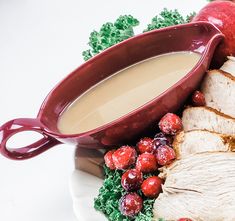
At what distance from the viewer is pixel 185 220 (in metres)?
1.39

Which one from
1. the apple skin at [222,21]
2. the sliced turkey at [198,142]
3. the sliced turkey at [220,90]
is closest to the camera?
the sliced turkey at [198,142]

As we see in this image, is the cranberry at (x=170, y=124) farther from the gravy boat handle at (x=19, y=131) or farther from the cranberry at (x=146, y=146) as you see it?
the gravy boat handle at (x=19, y=131)

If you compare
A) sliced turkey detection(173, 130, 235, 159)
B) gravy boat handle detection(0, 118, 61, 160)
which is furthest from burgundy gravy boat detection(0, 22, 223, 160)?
sliced turkey detection(173, 130, 235, 159)

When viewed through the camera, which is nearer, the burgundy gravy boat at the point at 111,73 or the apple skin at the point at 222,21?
the burgundy gravy boat at the point at 111,73

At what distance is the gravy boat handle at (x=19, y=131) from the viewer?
1.50 metres

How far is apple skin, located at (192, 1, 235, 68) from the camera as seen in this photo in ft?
5.69

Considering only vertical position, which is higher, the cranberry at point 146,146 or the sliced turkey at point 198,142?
the cranberry at point 146,146

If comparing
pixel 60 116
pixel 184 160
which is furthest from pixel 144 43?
pixel 184 160

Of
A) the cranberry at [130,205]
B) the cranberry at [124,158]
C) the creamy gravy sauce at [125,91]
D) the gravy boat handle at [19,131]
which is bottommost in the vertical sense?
the cranberry at [130,205]

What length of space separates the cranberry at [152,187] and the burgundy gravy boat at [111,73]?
15 cm

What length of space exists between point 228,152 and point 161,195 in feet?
0.62

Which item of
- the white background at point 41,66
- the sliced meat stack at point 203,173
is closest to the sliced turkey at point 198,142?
the sliced meat stack at point 203,173

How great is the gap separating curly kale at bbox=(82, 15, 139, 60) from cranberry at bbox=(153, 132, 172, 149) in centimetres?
42

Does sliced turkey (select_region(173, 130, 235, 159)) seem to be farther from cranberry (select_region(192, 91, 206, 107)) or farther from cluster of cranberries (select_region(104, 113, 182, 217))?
cranberry (select_region(192, 91, 206, 107))
